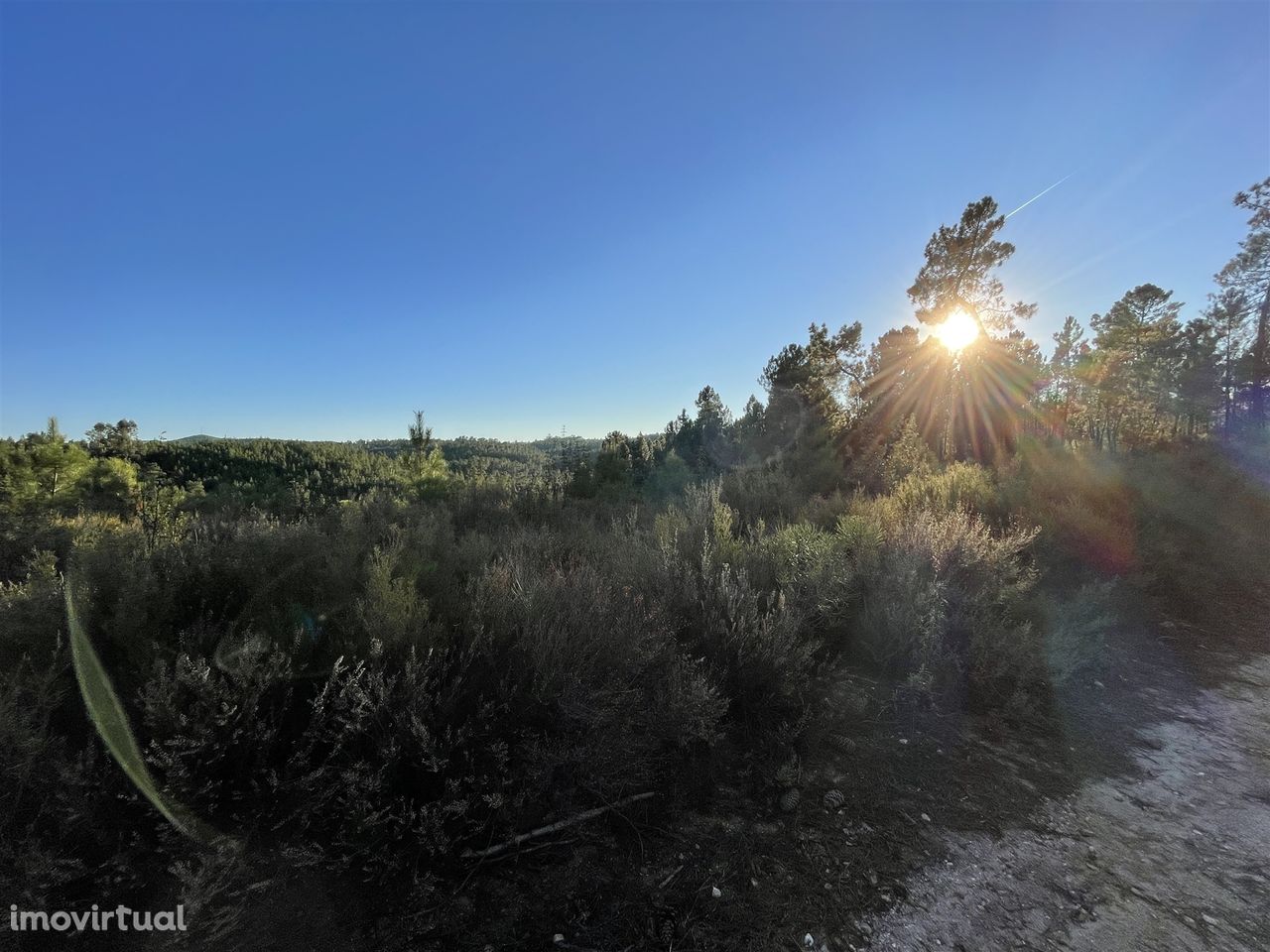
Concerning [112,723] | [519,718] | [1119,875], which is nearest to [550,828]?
[519,718]

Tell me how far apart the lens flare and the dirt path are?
17.5m

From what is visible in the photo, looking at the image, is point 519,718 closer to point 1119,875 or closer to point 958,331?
point 1119,875

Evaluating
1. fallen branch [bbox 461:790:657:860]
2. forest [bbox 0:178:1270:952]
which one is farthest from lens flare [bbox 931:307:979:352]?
fallen branch [bbox 461:790:657:860]

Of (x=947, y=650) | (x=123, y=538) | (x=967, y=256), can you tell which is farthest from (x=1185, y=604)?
(x=967, y=256)

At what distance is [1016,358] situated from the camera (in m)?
17.5

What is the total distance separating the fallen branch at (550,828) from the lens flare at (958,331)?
19.8 meters

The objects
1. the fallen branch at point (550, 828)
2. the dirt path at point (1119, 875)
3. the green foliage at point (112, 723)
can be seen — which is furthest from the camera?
the fallen branch at point (550, 828)

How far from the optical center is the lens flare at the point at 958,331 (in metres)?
17.5

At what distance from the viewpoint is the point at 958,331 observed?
17.7m

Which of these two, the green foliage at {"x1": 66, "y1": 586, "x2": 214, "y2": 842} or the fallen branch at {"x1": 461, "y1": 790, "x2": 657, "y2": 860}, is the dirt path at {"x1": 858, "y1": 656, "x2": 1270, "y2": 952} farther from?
the green foliage at {"x1": 66, "y1": 586, "x2": 214, "y2": 842}

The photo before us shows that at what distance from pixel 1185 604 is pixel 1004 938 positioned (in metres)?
6.60

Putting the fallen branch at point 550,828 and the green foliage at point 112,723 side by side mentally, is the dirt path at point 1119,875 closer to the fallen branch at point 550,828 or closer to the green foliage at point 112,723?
the fallen branch at point 550,828

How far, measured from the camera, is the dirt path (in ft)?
6.32

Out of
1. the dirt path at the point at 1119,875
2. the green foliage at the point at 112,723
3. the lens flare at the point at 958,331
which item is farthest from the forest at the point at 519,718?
the lens flare at the point at 958,331
